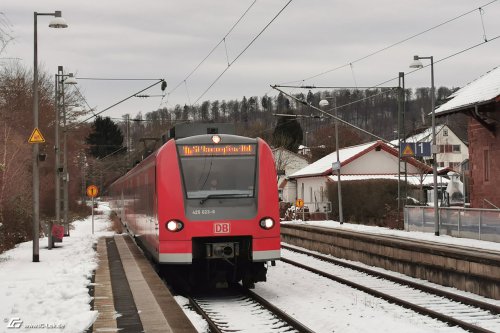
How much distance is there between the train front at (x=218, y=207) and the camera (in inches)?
510

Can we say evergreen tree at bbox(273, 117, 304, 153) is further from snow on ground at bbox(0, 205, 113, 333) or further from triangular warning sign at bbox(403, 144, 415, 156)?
snow on ground at bbox(0, 205, 113, 333)

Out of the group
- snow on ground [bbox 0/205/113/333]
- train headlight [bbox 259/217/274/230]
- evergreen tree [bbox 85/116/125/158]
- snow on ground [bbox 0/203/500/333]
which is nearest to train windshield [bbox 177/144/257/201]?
train headlight [bbox 259/217/274/230]

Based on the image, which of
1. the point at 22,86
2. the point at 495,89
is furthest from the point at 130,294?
the point at 22,86

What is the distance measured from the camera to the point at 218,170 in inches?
532

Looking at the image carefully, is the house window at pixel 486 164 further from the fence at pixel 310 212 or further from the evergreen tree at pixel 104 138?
the evergreen tree at pixel 104 138

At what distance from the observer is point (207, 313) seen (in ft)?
39.3

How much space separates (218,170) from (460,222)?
12.2 metres

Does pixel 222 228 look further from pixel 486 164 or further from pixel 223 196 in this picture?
pixel 486 164

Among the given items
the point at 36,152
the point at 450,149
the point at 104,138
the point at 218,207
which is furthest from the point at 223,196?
the point at 104,138

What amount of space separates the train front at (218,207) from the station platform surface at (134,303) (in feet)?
3.08

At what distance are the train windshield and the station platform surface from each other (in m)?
1.92

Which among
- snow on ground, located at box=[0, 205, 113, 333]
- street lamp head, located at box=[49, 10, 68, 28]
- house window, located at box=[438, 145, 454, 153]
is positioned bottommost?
snow on ground, located at box=[0, 205, 113, 333]

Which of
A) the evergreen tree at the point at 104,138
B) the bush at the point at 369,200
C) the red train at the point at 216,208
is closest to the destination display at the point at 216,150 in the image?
the red train at the point at 216,208

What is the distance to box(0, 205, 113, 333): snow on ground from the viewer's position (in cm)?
907
